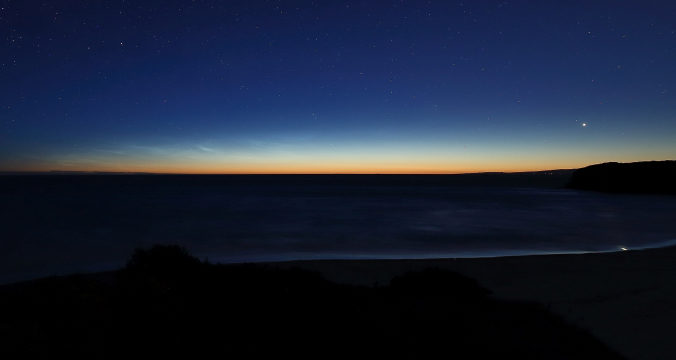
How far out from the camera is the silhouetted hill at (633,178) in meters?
66.7

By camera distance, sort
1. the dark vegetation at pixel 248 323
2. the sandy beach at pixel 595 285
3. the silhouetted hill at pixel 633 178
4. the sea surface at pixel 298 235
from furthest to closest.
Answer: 1. the silhouetted hill at pixel 633 178
2. the sea surface at pixel 298 235
3. the sandy beach at pixel 595 285
4. the dark vegetation at pixel 248 323

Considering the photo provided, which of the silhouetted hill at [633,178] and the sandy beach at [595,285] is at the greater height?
the silhouetted hill at [633,178]

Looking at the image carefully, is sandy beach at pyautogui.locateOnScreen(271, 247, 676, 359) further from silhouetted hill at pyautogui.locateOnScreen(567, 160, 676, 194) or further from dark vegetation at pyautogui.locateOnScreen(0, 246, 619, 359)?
silhouetted hill at pyautogui.locateOnScreen(567, 160, 676, 194)

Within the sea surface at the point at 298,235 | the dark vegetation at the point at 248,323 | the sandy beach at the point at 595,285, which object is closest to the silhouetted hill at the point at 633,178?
the sea surface at the point at 298,235

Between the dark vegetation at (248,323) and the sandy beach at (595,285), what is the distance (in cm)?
108

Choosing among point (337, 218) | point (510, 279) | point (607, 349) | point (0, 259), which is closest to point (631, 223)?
point (337, 218)

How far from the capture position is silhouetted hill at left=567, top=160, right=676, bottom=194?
219 feet

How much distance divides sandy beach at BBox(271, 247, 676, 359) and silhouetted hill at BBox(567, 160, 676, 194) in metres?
65.9

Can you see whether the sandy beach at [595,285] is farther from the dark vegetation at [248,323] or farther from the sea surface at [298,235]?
the sea surface at [298,235]

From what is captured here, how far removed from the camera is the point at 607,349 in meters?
5.69

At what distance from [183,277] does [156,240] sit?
63.2 feet

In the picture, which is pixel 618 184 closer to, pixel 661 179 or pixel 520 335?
pixel 661 179

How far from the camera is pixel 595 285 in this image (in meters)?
9.71

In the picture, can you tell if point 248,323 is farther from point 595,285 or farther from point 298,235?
point 298,235
